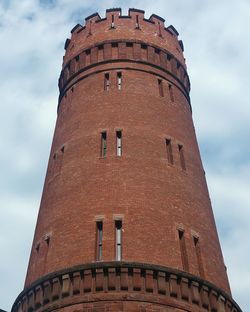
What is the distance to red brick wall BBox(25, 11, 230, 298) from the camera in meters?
16.8

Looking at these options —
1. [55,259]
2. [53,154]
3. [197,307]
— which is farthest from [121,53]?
[197,307]

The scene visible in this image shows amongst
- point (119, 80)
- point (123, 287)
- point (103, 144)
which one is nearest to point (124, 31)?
point (119, 80)

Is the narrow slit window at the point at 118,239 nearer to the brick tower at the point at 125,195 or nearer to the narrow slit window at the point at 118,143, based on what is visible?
the brick tower at the point at 125,195

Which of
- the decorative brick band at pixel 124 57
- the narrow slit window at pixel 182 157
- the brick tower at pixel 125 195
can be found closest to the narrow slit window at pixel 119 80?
the brick tower at pixel 125 195

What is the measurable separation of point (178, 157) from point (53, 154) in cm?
553

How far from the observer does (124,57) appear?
23.5 metres

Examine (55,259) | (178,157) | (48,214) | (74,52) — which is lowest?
(55,259)

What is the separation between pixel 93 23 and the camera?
25875mm

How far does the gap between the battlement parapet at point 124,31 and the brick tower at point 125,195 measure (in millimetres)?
79

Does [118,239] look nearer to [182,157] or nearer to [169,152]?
[169,152]

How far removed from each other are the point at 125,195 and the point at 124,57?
8467 mm

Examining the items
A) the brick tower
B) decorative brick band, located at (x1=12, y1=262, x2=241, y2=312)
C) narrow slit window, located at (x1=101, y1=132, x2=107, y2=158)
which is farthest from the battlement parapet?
decorative brick band, located at (x1=12, y1=262, x2=241, y2=312)

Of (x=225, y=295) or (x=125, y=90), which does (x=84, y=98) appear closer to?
(x=125, y=90)

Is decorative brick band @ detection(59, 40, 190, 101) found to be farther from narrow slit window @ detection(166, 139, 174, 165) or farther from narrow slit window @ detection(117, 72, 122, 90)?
narrow slit window @ detection(166, 139, 174, 165)
